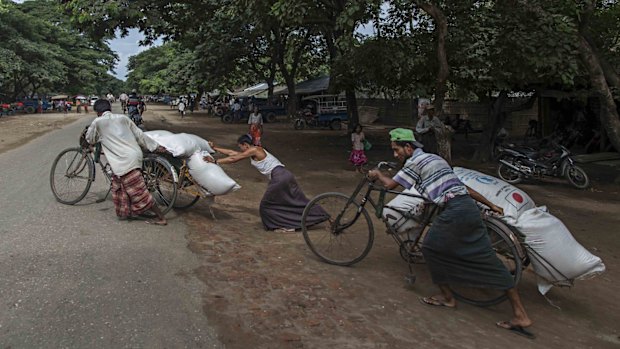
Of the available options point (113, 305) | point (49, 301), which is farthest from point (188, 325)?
point (49, 301)

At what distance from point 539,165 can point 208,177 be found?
8.12 meters

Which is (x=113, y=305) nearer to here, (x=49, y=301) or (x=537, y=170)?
(x=49, y=301)

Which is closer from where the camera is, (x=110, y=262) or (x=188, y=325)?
(x=188, y=325)

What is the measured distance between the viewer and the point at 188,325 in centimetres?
330

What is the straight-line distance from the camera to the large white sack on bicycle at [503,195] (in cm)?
417

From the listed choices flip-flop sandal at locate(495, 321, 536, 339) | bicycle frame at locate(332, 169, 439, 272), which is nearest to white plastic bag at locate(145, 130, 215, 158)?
bicycle frame at locate(332, 169, 439, 272)

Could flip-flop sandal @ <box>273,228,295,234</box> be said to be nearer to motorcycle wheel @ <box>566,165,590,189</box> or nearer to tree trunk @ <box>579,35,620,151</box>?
tree trunk @ <box>579,35,620,151</box>

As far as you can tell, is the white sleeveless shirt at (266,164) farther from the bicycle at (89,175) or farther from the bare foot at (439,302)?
the bare foot at (439,302)

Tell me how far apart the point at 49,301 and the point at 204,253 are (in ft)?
5.31

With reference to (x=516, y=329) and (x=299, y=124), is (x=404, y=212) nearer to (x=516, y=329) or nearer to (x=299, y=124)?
(x=516, y=329)

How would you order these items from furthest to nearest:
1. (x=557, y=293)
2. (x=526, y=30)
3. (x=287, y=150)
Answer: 1. (x=287, y=150)
2. (x=526, y=30)
3. (x=557, y=293)

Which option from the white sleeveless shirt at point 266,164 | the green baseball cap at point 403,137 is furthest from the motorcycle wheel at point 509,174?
the green baseball cap at point 403,137

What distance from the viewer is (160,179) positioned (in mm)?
6121

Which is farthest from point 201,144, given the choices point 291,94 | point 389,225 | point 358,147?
point 291,94
